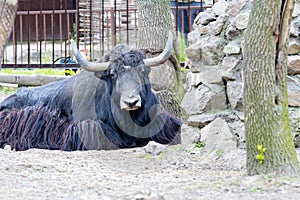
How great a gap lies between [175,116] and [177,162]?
2374 mm

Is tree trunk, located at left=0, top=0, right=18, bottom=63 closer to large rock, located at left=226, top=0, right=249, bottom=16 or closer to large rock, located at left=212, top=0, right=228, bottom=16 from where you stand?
large rock, located at left=226, top=0, right=249, bottom=16

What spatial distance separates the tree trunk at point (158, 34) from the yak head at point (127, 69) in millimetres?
457

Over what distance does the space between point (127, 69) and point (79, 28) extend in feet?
33.7

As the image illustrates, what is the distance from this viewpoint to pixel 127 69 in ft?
24.8

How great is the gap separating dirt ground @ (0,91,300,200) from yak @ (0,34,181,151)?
0.86 meters

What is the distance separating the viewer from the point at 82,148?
25.0ft

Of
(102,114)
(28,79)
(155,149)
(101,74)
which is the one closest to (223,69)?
(155,149)

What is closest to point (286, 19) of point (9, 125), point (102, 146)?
point (102, 146)

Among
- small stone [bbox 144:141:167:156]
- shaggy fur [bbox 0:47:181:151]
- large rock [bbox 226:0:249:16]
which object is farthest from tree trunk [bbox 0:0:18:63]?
shaggy fur [bbox 0:47:181:151]

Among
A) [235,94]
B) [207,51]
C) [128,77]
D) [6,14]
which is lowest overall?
[235,94]

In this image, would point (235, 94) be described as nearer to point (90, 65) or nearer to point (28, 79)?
point (90, 65)

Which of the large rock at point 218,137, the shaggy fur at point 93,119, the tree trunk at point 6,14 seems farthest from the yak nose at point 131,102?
the tree trunk at point 6,14

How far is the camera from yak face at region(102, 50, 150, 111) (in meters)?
7.39

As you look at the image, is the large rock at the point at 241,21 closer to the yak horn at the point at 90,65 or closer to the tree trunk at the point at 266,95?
the tree trunk at the point at 266,95
